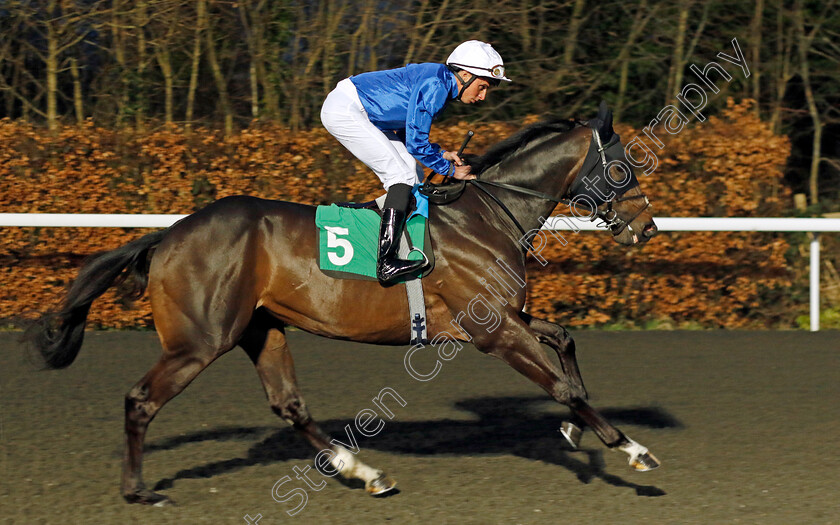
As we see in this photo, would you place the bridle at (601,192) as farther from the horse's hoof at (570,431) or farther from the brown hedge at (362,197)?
the brown hedge at (362,197)

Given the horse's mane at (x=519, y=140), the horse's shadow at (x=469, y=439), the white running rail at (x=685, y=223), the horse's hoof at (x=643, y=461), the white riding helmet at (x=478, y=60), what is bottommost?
the horse's shadow at (x=469, y=439)

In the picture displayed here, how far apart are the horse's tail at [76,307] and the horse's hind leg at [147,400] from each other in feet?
1.60

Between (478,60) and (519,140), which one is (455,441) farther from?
(478,60)

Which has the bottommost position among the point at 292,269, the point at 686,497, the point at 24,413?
the point at 24,413

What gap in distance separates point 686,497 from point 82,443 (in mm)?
2934

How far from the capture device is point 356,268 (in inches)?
178

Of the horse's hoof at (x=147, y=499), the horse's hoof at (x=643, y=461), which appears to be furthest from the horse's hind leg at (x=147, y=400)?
the horse's hoof at (x=643, y=461)

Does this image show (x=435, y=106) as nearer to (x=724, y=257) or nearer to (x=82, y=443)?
(x=82, y=443)

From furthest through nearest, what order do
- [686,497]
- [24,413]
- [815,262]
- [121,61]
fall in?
1. [121,61]
2. [815,262]
3. [24,413]
4. [686,497]

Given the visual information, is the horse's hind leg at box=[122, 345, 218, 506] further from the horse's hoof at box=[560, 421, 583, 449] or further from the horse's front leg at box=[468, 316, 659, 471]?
the horse's hoof at box=[560, 421, 583, 449]

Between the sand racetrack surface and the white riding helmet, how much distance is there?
5.94ft

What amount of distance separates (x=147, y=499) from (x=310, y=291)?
43.4 inches

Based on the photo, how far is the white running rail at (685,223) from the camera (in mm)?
8375

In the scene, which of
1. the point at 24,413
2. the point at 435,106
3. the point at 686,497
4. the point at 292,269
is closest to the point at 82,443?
the point at 24,413
